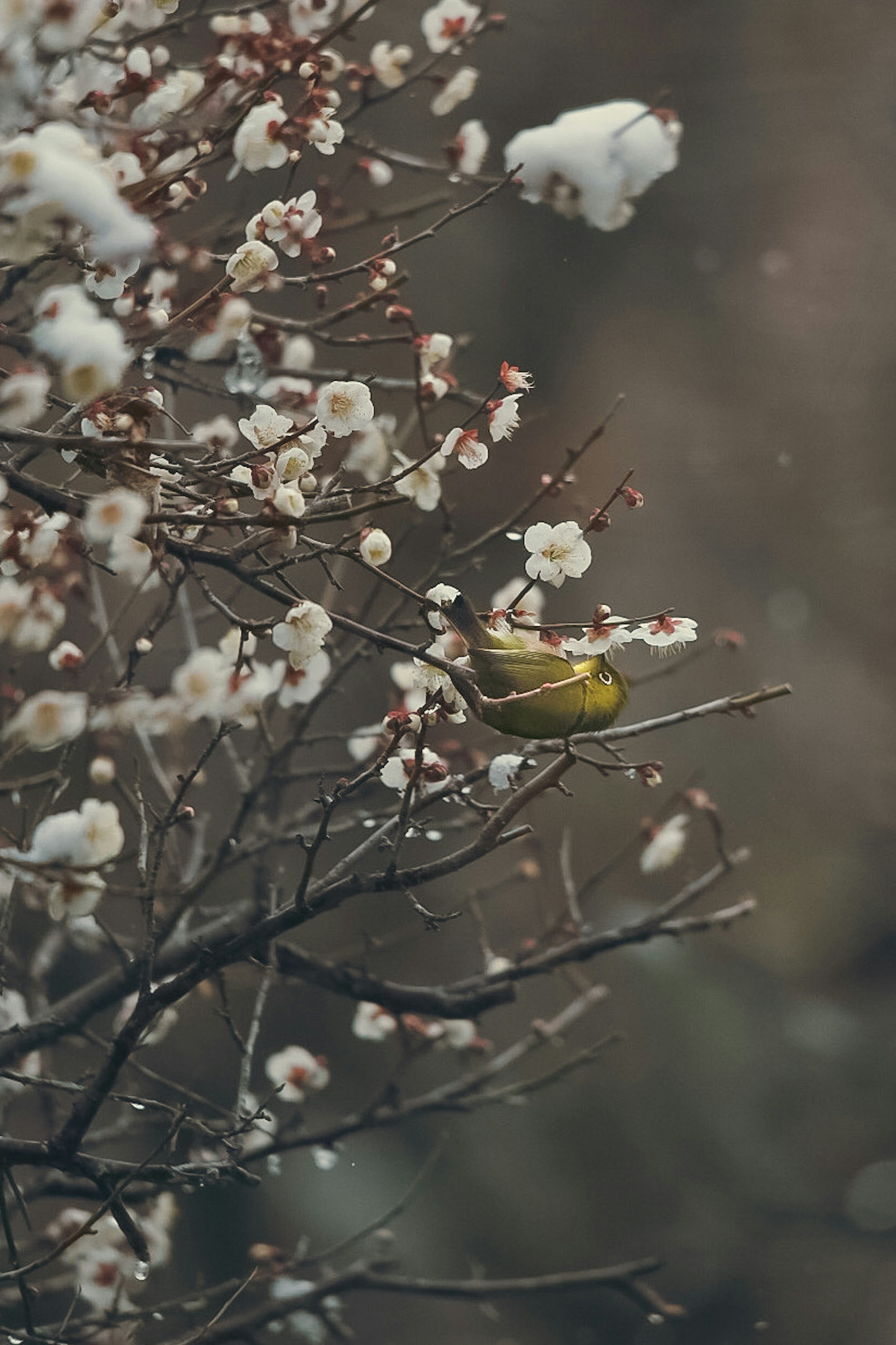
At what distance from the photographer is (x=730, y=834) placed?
1.93 metres

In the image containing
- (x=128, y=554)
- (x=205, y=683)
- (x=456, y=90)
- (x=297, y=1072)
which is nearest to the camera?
(x=128, y=554)

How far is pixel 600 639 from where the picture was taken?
0.58 meters

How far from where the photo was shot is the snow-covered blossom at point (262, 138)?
2.24 ft

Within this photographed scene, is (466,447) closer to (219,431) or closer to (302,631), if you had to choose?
(302,631)

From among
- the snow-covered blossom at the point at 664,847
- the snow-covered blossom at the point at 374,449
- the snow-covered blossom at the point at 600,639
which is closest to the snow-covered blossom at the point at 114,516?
the snow-covered blossom at the point at 600,639

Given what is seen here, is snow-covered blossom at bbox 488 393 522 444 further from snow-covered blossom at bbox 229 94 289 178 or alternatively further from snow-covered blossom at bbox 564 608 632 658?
snow-covered blossom at bbox 229 94 289 178

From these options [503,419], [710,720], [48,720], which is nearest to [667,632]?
[503,419]

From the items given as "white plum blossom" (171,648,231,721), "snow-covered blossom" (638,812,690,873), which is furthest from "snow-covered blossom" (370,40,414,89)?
"snow-covered blossom" (638,812,690,873)

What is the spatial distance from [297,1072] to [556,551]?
0.68 m

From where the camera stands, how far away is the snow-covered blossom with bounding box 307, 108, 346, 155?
2.17 feet

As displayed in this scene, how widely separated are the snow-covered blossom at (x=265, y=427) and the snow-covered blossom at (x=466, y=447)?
3.5 inches

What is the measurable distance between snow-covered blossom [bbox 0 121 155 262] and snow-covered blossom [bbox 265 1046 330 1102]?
0.83 m

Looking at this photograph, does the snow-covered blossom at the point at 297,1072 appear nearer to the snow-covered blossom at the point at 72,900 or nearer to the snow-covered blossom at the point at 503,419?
the snow-covered blossom at the point at 72,900

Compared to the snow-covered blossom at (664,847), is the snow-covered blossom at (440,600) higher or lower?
higher
